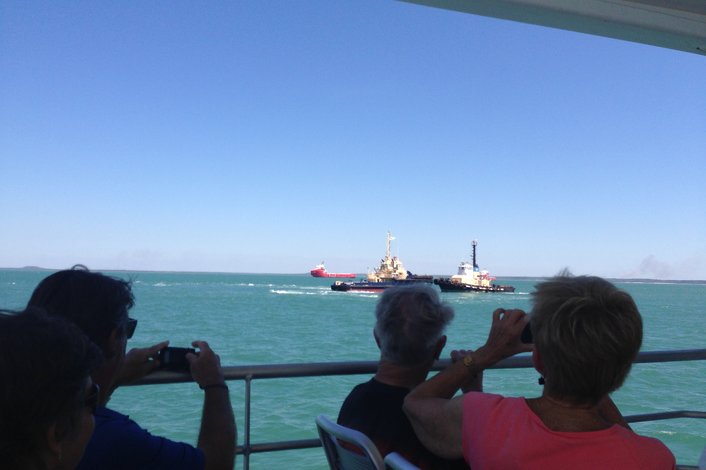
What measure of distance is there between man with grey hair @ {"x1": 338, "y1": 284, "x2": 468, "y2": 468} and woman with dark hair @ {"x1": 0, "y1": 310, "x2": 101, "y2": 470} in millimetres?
815

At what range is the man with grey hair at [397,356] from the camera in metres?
1.43

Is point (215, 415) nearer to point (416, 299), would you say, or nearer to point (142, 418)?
point (416, 299)

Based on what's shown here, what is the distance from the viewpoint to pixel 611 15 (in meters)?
2.47

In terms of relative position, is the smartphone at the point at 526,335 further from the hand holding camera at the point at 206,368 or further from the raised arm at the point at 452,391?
the hand holding camera at the point at 206,368

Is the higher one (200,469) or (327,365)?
(327,365)

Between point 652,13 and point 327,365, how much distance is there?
6.81 feet

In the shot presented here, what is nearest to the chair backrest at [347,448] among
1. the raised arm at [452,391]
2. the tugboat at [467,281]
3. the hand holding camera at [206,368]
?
the raised arm at [452,391]

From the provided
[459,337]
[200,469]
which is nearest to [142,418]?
[200,469]

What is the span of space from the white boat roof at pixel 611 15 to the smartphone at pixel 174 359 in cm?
174

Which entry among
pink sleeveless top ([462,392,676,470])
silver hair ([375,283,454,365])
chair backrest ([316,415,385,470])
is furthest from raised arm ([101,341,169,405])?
pink sleeveless top ([462,392,676,470])

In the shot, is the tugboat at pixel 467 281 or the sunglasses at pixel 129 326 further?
the tugboat at pixel 467 281

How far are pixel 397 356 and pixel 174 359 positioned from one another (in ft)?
1.84

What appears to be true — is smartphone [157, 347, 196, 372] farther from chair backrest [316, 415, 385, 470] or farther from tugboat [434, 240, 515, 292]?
tugboat [434, 240, 515, 292]

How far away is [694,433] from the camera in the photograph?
787cm
